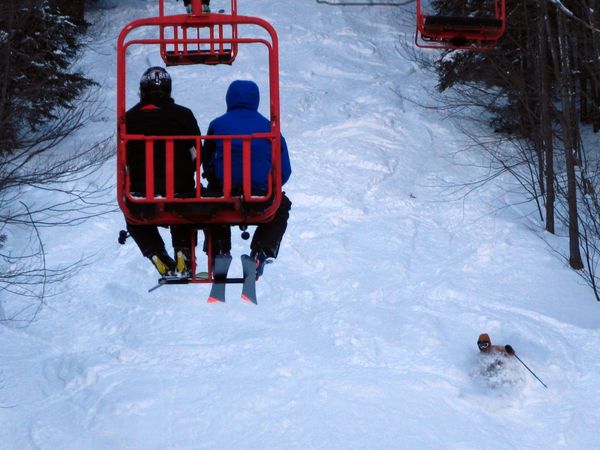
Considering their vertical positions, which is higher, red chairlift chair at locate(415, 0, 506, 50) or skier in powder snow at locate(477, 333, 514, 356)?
red chairlift chair at locate(415, 0, 506, 50)

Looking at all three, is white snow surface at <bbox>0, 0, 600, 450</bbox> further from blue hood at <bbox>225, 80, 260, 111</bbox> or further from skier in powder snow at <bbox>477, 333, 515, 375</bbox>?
blue hood at <bbox>225, 80, 260, 111</bbox>

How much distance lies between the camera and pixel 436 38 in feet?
24.0

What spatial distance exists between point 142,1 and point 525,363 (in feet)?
67.0

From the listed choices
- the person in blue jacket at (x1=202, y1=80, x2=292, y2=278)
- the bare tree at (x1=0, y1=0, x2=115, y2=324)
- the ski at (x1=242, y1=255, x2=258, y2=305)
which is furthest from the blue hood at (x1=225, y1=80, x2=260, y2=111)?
the bare tree at (x1=0, y1=0, x2=115, y2=324)

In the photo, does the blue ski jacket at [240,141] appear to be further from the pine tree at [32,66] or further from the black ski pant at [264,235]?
the pine tree at [32,66]

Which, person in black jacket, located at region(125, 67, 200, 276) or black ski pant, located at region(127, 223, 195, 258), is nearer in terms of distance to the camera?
person in black jacket, located at region(125, 67, 200, 276)

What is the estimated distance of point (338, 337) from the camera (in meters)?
12.6

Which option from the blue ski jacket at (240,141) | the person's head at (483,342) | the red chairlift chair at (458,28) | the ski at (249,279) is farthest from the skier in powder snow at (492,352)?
the blue ski jacket at (240,141)

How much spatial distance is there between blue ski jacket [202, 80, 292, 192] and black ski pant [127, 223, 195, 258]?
0.59m

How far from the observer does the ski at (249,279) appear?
6199 millimetres

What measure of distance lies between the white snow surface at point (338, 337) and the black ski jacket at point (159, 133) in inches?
228

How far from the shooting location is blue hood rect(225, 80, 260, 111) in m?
6.07

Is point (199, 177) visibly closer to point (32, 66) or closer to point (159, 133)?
point (159, 133)

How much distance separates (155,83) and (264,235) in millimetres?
1410
